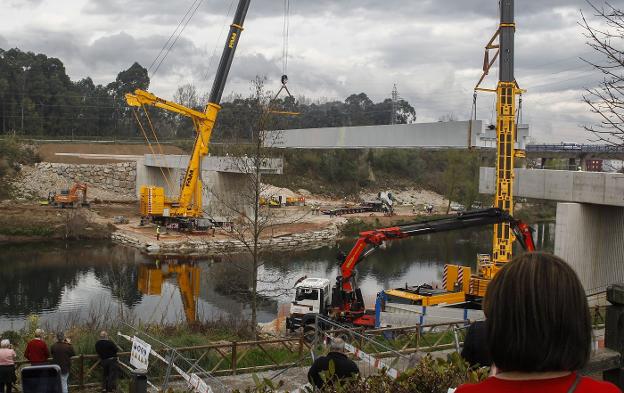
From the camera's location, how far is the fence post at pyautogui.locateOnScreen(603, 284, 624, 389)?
392cm

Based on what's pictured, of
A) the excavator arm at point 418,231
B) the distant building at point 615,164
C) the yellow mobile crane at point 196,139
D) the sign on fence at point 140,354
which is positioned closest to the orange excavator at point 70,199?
the yellow mobile crane at point 196,139

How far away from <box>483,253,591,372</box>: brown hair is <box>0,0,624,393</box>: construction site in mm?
132

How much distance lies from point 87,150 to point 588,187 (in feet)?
188

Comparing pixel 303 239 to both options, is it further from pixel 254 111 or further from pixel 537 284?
pixel 537 284

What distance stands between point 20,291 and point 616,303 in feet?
91.2

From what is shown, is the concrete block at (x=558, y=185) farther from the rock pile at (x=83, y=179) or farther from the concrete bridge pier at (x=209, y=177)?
the rock pile at (x=83, y=179)

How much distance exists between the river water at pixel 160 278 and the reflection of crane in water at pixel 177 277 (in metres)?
0.05

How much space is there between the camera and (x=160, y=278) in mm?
30641

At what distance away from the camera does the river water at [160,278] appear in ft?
76.9

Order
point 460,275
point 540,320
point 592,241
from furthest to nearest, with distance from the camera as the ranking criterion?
1. point 592,241
2. point 460,275
3. point 540,320

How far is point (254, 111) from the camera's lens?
1903 cm

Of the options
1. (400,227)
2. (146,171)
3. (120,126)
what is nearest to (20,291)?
(400,227)

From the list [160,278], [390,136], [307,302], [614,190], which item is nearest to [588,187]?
[614,190]

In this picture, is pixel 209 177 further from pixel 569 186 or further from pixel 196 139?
pixel 569 186
